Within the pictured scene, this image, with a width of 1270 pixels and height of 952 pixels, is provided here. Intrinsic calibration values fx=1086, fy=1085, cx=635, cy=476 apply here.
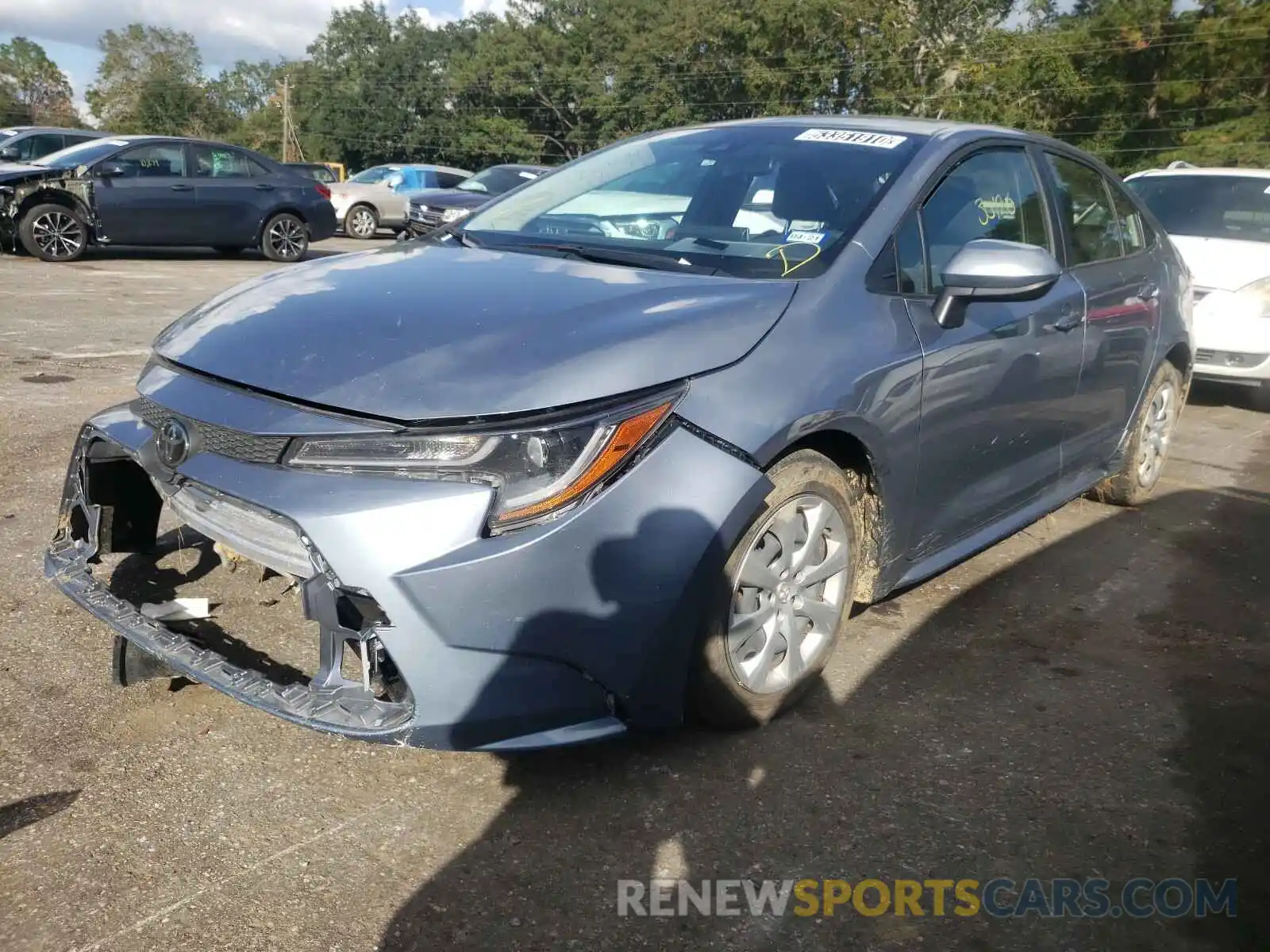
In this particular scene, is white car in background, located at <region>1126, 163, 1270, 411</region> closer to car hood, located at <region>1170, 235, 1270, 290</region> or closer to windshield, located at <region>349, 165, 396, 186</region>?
car hood, located at <region>1170, 235, 1270, 290</region>

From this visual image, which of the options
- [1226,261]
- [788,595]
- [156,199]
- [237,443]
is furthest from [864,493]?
[156,199]

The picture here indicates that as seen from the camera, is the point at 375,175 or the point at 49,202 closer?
the point at 49,202

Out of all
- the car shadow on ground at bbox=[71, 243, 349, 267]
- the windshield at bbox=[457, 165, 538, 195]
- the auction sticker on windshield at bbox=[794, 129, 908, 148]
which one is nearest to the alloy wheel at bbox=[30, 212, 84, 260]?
the car shadow on ground at bbox=[71, 243, 349, 267]

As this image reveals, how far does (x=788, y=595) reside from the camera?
2.79 metres

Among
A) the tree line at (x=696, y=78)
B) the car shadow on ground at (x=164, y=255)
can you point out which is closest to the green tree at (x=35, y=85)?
the tree line at (x=696, y=78)

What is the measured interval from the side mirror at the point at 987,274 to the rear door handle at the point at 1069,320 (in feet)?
1.88

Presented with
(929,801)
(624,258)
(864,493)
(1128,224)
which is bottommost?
(929,801)

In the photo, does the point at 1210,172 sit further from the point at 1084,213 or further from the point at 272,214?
the point at 272,214

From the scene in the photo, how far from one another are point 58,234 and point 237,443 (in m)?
11.7

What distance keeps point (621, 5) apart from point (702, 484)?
6777 centimetres

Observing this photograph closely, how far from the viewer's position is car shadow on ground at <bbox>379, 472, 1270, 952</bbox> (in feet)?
7.13

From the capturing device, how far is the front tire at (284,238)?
14172 millimetres

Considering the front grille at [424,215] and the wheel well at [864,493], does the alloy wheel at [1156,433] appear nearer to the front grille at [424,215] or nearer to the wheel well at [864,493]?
the wheel well at [864,493]

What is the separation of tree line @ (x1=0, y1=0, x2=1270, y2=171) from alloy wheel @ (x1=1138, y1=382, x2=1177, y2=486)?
91.3 ft
